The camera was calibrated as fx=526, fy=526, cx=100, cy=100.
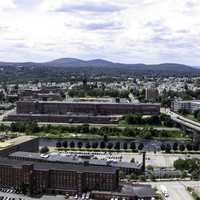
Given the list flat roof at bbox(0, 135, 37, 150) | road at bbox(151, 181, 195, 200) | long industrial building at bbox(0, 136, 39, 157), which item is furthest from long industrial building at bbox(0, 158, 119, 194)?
flat roof at bbox(0, 135, 37, 150)

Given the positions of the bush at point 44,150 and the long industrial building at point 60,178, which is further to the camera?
the bush at point 44,150

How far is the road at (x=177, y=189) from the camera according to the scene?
20062 mm


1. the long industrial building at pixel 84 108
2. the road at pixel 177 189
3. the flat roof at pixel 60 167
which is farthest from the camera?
the long industrial building at pixel 84 108

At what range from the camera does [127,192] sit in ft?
64.5

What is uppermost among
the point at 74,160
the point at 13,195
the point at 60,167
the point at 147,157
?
the point at 60,167

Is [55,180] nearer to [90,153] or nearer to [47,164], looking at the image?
[47,164]

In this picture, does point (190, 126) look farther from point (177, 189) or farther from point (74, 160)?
point (177, 189)

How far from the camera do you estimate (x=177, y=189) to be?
21.3 m

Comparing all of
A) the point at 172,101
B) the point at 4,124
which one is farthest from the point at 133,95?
the point at 4,124

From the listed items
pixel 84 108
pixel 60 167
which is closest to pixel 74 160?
pixel 60 167

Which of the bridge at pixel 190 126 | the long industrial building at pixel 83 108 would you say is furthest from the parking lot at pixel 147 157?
the long industrial building at pixel 83 108

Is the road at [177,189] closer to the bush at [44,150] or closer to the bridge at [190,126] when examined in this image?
the bush at [44,150]

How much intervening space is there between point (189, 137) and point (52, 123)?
11.8 meters

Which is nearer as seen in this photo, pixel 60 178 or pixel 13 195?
pixel 13 195
